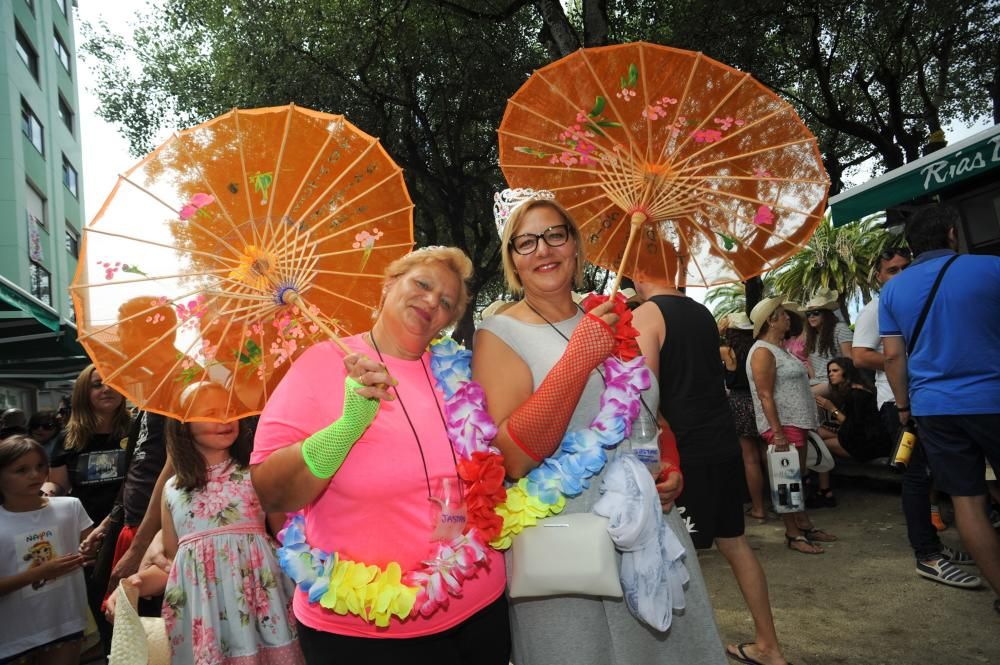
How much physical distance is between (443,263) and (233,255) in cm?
69

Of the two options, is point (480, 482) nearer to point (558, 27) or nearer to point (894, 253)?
point (894, 253)

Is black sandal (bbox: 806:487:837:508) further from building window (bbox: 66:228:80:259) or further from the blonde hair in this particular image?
building window (bbox: 66:228:80:259)

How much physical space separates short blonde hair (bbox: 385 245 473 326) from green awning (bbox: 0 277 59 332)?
183 inches

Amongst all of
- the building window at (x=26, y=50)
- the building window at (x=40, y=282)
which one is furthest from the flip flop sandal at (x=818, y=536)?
the building window at (x=26, y=50)

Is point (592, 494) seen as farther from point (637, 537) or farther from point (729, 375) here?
point (729, 375)

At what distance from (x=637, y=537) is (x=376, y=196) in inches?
58.5

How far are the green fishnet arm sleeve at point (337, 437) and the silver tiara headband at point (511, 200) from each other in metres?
0.85

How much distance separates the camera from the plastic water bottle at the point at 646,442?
7.44ft

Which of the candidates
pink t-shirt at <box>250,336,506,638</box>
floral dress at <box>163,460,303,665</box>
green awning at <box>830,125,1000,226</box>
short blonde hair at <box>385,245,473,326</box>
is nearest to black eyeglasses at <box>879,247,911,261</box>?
green awning at <box>830,125,1000,226</box>

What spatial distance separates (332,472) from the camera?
1.80 m

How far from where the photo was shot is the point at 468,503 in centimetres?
195

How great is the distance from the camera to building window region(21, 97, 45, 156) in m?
19.9

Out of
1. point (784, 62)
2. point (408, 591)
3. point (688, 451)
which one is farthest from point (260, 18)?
point (408, 591)

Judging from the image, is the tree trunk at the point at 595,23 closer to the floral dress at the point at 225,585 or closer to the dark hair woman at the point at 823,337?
the dark hair woman at the point at 823,337
